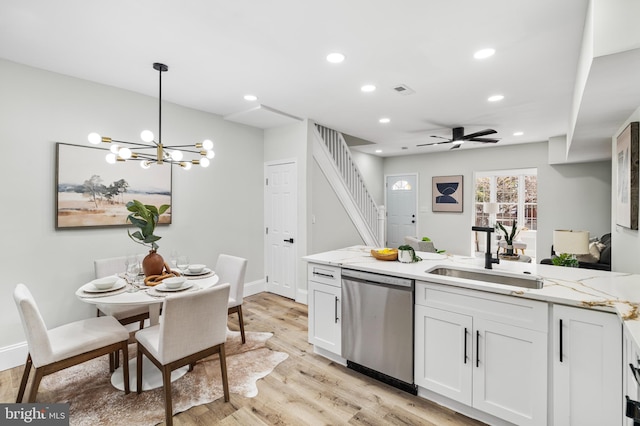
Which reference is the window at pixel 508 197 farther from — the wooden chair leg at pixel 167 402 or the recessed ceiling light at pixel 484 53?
the wooden chair leg at pixel 167 402

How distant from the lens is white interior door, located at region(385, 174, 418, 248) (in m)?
7.82

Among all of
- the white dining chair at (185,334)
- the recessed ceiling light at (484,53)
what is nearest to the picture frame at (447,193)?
the recessed ceiling light at (484,53)

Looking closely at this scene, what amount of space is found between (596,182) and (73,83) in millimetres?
7905

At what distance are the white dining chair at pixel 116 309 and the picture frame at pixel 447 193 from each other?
6.45 metres

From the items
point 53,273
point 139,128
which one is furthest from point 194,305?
point 139,128

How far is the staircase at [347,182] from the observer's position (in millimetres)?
4801

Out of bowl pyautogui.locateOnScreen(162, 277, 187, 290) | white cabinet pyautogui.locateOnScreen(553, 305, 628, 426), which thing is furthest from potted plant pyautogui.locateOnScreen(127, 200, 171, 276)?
white cabinet pyautogui.locateOnScreen(553, 305, 628, 426)

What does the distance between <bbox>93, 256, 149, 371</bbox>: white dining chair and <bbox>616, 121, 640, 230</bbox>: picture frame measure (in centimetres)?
436

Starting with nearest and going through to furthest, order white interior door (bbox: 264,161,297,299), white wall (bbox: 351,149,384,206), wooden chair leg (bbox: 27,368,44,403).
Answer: wooden chair leg (bbox: 27,368,44,403) → white interior door (bbox: 264,161,297,299) → white wall (bbox: 351,149,384,206)

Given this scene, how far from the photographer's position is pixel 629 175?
2.59m

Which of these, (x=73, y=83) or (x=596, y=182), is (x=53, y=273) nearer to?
(x=73, y=83)

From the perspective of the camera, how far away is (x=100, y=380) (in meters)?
2.44

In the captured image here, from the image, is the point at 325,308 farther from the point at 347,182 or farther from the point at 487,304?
the point at 347,182

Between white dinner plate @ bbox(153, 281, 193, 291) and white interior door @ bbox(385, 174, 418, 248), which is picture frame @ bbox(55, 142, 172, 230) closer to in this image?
white dinner plate @ bbox(153, 281, 193, 291)
